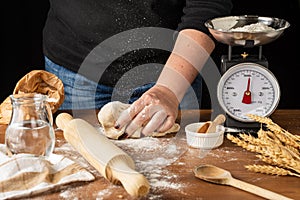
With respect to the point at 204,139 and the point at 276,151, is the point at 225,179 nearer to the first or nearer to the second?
the point at 276,151

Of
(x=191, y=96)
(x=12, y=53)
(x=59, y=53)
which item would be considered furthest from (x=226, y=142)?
(x=12, y=53)

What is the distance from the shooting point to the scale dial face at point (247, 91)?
1.73 meters

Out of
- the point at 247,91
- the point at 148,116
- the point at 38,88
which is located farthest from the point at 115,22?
the point at 247,91

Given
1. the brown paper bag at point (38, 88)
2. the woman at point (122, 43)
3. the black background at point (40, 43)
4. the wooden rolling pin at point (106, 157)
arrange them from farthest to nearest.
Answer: the black background at point (40, 43), the woman at point (122, 43), the brown paper bag at point (38, 88), the wooden rolling pin at point (106, 157)

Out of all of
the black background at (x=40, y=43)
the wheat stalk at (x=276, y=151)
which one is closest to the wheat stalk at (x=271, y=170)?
the wheat stalk at (x=276, y=151)

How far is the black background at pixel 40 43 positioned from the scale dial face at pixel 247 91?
96 cm

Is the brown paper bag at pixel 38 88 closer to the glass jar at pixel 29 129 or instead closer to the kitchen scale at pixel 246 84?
the glass jar at pixel 29 129

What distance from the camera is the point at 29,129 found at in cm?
146

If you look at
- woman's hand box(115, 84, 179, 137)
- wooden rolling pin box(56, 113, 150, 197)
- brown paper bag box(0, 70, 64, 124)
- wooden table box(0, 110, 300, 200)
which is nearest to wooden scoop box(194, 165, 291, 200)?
wooden table box(0, 110, 300, 200)

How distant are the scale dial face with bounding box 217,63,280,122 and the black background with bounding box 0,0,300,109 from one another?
96cm

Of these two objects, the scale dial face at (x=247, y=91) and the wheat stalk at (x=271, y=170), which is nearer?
the wheat stalk at (x=271, y=170)

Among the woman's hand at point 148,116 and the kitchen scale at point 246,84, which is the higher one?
the kitchen scale at point 246,84

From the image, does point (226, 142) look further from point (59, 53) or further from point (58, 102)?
point (59, 53)

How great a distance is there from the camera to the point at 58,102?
1901mm
